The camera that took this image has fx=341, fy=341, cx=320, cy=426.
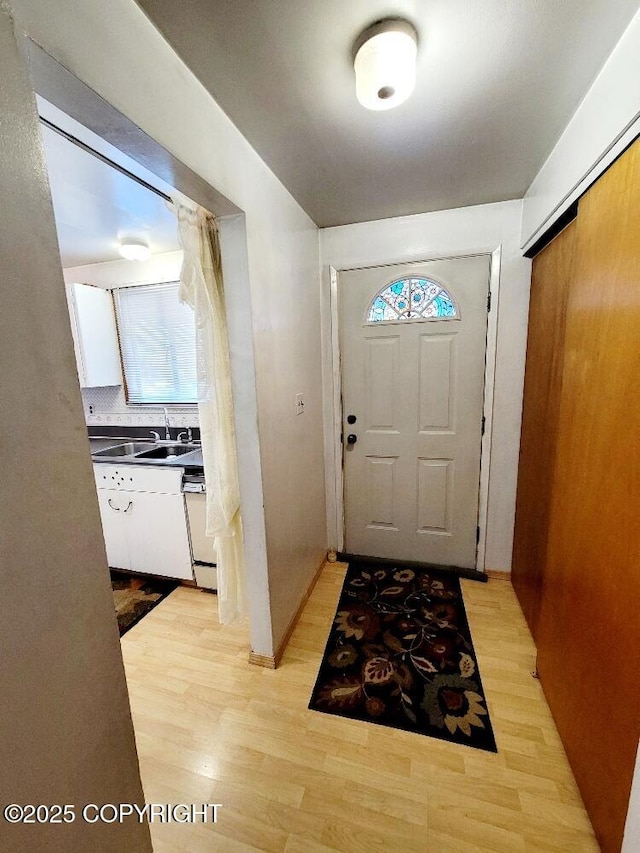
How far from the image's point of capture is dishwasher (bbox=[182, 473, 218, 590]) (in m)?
2.08

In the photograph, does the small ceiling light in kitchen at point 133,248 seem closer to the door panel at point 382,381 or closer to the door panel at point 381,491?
the door panel at point 382,381

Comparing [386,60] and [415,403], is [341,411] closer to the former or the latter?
[415,403]

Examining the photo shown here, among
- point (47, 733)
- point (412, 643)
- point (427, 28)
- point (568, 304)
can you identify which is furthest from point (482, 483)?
point (47, 733)

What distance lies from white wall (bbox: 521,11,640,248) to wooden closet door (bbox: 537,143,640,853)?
2.6 inches

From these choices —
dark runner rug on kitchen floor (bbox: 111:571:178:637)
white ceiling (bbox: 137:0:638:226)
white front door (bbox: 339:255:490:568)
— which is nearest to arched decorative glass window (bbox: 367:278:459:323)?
white front door (bbox: 339:255:490:568)

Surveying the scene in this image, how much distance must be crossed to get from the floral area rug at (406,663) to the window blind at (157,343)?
199cm

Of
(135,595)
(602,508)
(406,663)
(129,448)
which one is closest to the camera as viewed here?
(602,508)

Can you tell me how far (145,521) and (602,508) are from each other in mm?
2366

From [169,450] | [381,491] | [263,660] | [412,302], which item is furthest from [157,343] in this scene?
[263,660]

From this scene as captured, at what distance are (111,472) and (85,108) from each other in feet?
6.53

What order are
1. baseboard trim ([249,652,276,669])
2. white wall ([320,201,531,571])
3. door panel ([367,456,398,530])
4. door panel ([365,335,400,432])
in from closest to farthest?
baseboard trim ([249,652,276,669])
white wall ([320,201,531,571])
door panel ([365,335,400,432])
door panel ([367,456,398,530])

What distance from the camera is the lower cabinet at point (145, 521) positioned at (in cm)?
215

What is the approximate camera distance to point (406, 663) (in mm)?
1641

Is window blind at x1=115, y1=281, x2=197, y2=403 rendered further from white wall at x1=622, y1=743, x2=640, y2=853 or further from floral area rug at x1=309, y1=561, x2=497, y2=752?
white wall at x1=622, y1=743, x2=640, y2=853
